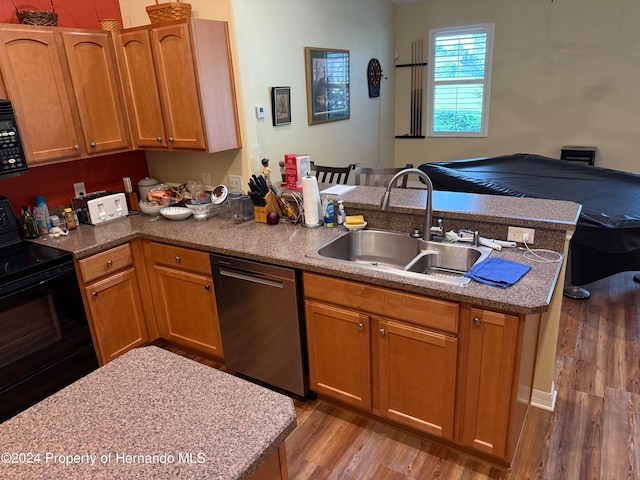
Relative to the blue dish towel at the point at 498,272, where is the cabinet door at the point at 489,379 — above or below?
below

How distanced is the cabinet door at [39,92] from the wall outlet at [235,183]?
3.25ft

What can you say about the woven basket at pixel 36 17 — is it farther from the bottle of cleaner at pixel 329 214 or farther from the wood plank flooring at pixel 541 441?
the wood plank flooring at pixel 541 441

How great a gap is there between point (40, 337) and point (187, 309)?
2.60ft

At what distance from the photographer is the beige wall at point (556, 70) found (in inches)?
212

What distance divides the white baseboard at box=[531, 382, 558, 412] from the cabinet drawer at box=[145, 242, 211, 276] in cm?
192

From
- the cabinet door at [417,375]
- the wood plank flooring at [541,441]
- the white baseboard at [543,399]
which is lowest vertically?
the wood plank flooring at [541,441]

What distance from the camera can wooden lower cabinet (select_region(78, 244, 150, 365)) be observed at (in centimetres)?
261

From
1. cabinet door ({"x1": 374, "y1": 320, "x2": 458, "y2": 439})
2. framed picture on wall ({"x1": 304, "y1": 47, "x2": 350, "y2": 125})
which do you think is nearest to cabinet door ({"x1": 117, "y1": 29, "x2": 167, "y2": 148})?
framed picture on wall ({"x1": 304, "y1": 47, "x2": 350, "y2": 125})

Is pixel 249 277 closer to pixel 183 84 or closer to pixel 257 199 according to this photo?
pixel 257 199

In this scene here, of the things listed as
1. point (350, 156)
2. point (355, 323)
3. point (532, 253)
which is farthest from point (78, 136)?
point (350, 156)

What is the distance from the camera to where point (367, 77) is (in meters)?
5.59

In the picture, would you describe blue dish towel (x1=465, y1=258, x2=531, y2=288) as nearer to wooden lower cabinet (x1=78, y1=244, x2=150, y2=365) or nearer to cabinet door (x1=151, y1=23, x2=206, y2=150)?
cabinet door (x1=151, y1=23, x2=206, y2=150)

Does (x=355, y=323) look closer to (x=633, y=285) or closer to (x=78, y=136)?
(x=78, y=136)

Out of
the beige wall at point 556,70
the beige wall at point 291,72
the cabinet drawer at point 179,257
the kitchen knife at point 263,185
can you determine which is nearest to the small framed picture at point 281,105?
the beige wall at point 291,72
